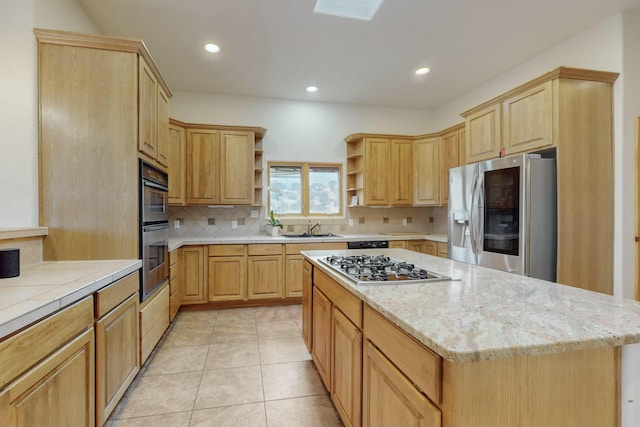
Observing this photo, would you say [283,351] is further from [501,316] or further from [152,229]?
[501,316]

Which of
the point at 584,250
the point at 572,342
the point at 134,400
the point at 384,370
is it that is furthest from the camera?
the point at 584,250

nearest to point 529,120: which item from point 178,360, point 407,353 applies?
point 407,353

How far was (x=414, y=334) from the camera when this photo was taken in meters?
0.87

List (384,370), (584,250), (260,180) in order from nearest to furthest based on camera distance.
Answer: (384,370) < (584,250) < (260,180)

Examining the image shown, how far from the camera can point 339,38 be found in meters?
2.94

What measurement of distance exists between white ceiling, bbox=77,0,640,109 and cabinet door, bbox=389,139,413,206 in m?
0.82

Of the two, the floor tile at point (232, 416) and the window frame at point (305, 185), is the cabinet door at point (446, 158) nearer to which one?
the window frame at point (305, 185)

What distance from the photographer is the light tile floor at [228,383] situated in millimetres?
1787

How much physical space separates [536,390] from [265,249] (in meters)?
3.24

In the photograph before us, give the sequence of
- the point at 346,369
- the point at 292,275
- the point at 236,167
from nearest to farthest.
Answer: the point at 346,369 < the point at 292,275 < the point at 236,167

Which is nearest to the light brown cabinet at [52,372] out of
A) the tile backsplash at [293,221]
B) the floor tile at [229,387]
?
the floor tile at [229,387]

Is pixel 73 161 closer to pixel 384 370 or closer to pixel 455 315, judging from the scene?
pixel 384 370

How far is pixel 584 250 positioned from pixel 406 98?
3010 millimetres

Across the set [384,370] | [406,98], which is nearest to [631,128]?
[406,98]
